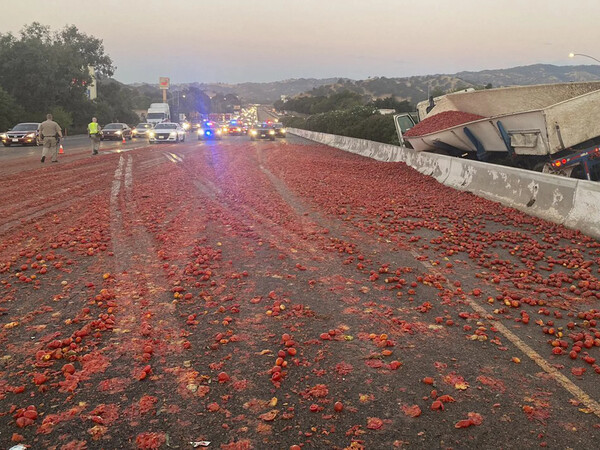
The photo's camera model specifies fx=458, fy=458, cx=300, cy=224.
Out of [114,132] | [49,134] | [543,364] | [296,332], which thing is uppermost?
[114,132]

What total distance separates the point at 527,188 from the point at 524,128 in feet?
8.97

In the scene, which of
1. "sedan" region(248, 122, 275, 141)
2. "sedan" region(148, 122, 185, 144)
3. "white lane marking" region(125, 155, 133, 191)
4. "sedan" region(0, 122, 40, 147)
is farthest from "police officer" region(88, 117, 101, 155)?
"sedan" region(248, 122, 275, 141)

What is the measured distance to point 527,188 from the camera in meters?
10.2

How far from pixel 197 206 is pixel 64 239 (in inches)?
145

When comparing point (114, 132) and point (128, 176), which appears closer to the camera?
point (128, 176)

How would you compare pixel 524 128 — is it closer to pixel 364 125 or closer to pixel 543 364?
pixel 543 364

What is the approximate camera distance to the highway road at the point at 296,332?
314cm

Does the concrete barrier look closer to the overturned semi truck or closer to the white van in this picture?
the overturned semi truck

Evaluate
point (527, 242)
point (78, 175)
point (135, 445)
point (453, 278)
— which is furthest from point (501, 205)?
point (78, 175)

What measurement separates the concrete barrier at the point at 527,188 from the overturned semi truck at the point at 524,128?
3.29 ft

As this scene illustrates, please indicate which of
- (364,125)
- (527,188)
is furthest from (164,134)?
(527,188)

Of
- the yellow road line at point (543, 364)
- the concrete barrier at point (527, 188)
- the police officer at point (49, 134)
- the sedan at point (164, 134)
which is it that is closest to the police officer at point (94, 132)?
the police officer at point (49, 134)

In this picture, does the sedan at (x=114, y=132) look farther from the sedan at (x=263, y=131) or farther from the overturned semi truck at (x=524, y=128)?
the overturned semi truck at (x=524, y=128)

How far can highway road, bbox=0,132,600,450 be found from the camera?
10.3ft
